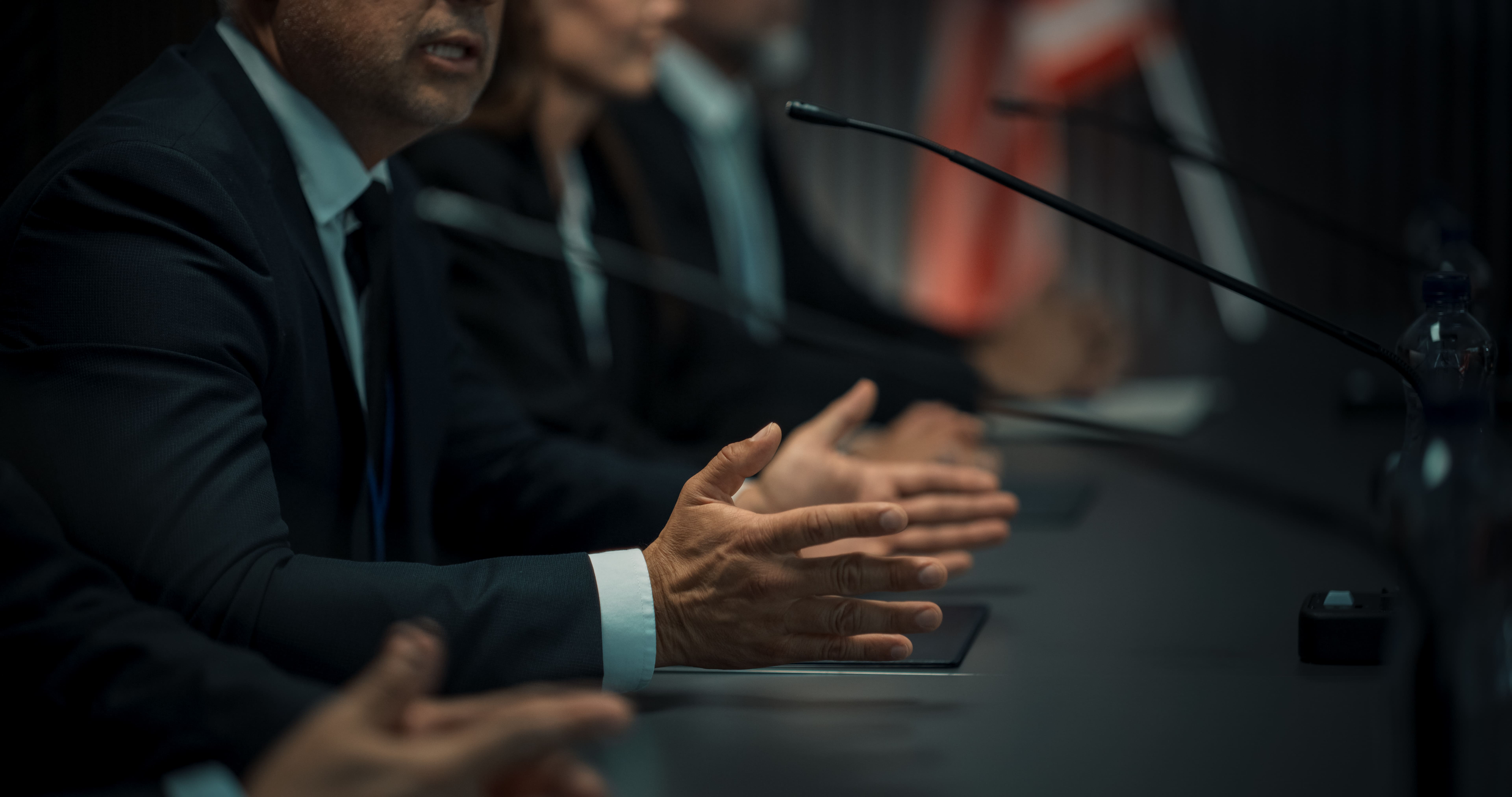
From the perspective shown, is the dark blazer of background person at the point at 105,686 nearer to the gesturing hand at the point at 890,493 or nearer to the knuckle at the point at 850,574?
the knuckle at the point at 850,574

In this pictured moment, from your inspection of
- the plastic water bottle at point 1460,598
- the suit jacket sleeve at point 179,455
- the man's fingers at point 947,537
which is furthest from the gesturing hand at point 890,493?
the plastic water bottle at point 1460,598

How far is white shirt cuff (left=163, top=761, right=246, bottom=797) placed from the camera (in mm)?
499

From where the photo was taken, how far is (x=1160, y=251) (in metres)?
0.83

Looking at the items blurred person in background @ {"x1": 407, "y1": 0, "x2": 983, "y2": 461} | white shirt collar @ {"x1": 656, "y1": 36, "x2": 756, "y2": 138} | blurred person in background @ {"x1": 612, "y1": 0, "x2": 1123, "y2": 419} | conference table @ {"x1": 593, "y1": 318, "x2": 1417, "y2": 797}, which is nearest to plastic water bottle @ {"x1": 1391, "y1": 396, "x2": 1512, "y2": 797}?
conference table @ {"x1": 593, "y1": 318, "x2": 1417, "y2": 797}

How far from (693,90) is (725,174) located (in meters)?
0.18

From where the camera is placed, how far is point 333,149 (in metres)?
0.98

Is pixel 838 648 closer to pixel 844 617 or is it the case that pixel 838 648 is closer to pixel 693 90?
pixel 844 617

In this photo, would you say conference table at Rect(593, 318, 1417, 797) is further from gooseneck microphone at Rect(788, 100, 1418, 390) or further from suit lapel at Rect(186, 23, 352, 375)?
suit lapel at Rect(186, 23, 352, 375)

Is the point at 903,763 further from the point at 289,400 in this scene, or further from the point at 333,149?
the point at 333,149

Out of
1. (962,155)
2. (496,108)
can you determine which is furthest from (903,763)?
(496,108)

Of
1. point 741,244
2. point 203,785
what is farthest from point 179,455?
point 741,244

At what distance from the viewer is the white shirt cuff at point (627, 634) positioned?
29.6 inches

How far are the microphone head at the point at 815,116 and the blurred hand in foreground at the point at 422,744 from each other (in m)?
0.52

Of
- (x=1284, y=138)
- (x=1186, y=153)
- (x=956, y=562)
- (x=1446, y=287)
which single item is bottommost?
(x=956, y=562)
